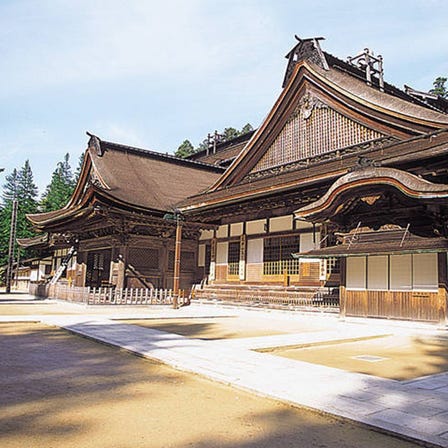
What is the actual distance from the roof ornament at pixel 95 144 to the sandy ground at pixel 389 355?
61.3ft

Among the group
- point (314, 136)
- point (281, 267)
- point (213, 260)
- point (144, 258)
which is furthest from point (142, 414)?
point (144, 258)

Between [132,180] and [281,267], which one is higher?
[132,180]

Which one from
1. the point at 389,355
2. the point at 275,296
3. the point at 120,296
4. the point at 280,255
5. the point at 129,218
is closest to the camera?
the point at 389,355

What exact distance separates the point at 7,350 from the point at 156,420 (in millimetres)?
4818

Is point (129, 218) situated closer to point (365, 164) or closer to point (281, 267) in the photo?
point (281, 267)

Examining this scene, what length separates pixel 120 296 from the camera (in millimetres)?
19172

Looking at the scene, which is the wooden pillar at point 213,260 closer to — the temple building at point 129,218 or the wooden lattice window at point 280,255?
the temple building at point 129,218

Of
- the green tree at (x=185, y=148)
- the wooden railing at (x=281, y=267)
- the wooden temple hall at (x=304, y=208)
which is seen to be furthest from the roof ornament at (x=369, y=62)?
the green tree at (x=185, y=148)

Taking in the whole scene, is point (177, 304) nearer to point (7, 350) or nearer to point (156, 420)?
point (7, 350)

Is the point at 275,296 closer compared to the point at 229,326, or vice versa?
the point at 229,326

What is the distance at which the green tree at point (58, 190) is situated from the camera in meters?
67.5

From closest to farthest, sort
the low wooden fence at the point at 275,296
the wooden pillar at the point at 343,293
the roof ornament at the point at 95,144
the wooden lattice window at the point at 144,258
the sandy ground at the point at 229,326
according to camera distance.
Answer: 1. the sandy ground at the point at 229,326
2. the wooden pillar at the point at 343,293
3. the low wooden fence at the point at 275,296
4. the wooden lattice window at the point at 144,258
5. the roof ornament at the point at 95,144

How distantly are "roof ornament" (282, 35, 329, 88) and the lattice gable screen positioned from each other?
1390mm

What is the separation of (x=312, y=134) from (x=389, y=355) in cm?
1168
